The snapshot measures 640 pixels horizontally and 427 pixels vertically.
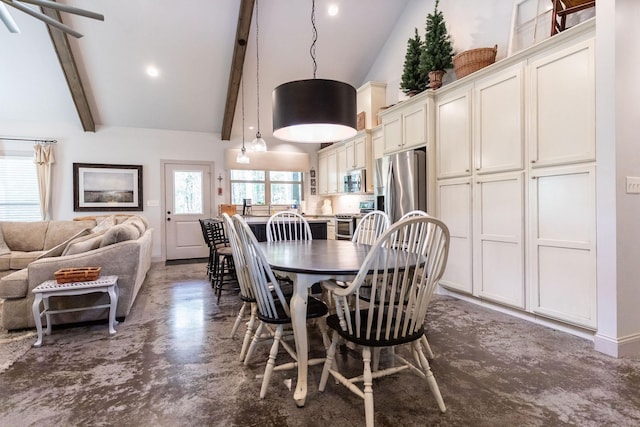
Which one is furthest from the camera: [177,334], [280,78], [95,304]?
[280,78]

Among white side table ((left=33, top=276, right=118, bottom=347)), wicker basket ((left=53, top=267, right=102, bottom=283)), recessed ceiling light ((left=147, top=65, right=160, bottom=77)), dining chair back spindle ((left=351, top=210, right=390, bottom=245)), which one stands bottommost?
white side table ((left=33, top=276, right=118, bottom=347))

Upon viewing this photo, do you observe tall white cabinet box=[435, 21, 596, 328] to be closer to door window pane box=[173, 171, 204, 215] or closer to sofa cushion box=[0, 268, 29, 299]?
sofa cushion box=[0, 268, 29, 299]

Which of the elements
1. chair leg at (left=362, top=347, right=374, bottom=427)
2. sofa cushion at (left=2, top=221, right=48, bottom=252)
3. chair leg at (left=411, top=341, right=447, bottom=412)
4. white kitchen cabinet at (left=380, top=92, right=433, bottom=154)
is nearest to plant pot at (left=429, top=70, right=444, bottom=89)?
white kitchen cabinet at (left=380, top=92, right=433, bottom=154)

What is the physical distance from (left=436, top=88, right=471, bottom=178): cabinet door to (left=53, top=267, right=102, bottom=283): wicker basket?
3.55 metres

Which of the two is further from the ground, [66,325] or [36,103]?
[36,103]

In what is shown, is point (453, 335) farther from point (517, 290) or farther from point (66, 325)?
point (66, 325)

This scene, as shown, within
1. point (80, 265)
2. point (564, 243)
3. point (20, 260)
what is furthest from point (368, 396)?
point (20, 260)

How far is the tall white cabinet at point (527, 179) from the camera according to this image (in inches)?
99.4

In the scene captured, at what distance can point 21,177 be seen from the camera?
5.76 meters

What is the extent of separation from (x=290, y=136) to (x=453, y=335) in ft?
6.57

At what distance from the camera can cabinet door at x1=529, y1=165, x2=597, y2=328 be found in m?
2.49

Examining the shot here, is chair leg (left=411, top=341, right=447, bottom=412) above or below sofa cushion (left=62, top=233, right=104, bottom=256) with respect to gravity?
below

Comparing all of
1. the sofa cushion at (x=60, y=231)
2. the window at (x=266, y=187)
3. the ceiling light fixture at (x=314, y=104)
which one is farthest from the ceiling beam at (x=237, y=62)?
the ceiling light fixture at (x=314, y=104)

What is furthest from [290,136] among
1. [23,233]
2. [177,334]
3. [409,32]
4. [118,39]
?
[23,233]
